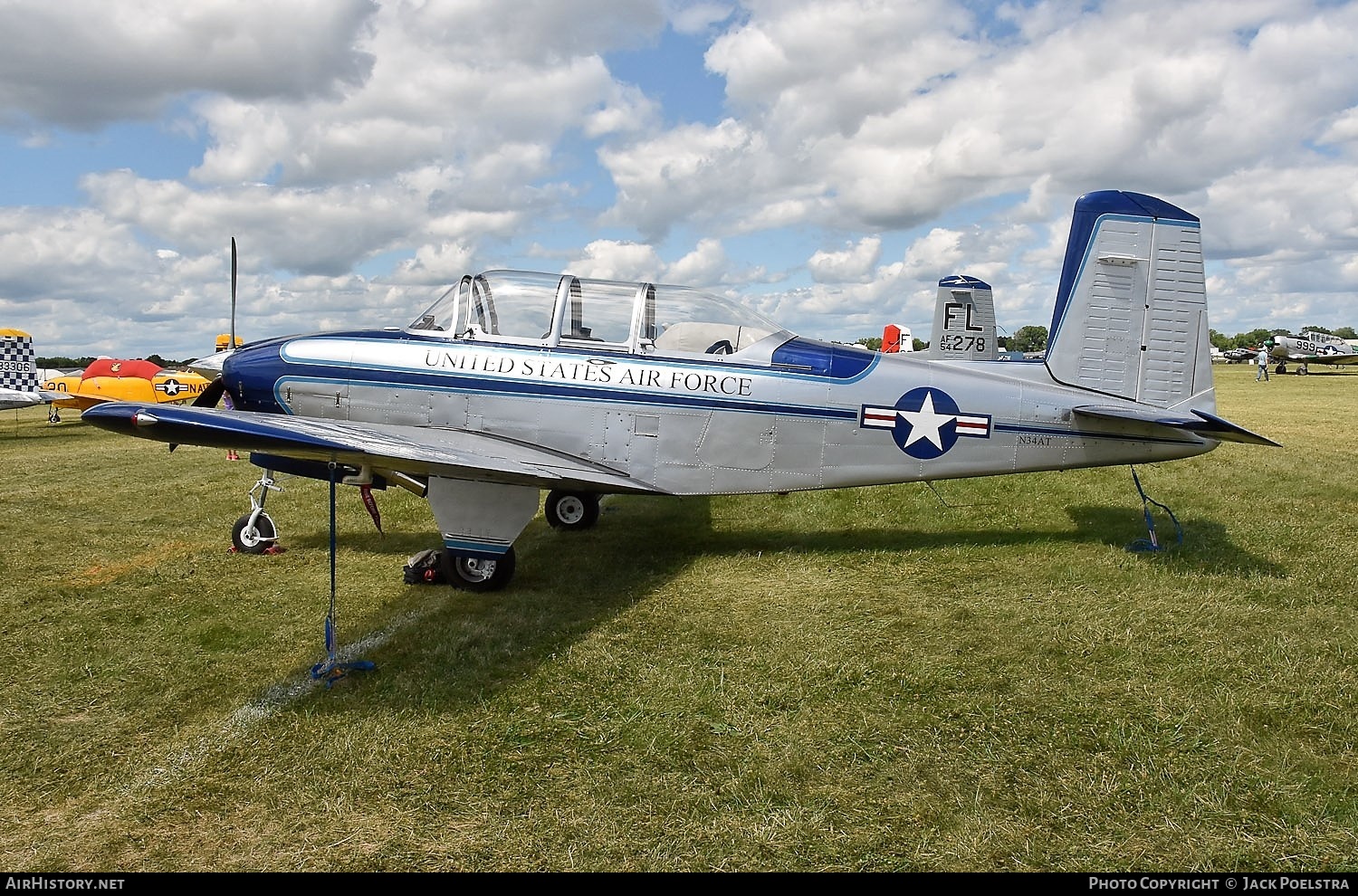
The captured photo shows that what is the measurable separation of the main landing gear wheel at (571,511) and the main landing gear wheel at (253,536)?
255 centimetres

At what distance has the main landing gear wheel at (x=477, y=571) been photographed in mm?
5895

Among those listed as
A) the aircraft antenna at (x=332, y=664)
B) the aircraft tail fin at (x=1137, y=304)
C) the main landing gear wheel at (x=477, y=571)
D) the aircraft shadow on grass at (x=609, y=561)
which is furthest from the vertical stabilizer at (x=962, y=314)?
the aircraft antenna at (x=332, y=664)

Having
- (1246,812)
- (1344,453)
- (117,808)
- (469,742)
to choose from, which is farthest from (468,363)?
(1344,453)

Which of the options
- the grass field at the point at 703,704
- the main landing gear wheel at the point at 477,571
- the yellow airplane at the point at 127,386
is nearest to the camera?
the grass field at the point at 703,704

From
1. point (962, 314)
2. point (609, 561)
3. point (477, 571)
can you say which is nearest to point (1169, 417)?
point (609, 561)

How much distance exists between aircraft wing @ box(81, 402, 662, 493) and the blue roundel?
82.9 inches

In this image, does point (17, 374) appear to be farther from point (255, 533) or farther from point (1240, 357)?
point (1240, 357)

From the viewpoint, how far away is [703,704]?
405cm

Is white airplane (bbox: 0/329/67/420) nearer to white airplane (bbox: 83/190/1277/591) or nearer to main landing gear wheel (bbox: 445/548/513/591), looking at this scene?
white airplane (bbox: 83/190/1277/591)

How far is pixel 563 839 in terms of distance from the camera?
297 cm

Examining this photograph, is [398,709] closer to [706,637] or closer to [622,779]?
[622,779]

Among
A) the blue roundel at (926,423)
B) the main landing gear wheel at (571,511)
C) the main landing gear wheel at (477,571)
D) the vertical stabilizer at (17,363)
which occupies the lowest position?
the main landing gear wheel at (477,571)

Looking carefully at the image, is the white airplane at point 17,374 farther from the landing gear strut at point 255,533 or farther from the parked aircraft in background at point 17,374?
the landing gear strut at point 255,533

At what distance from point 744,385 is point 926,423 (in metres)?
1.54
